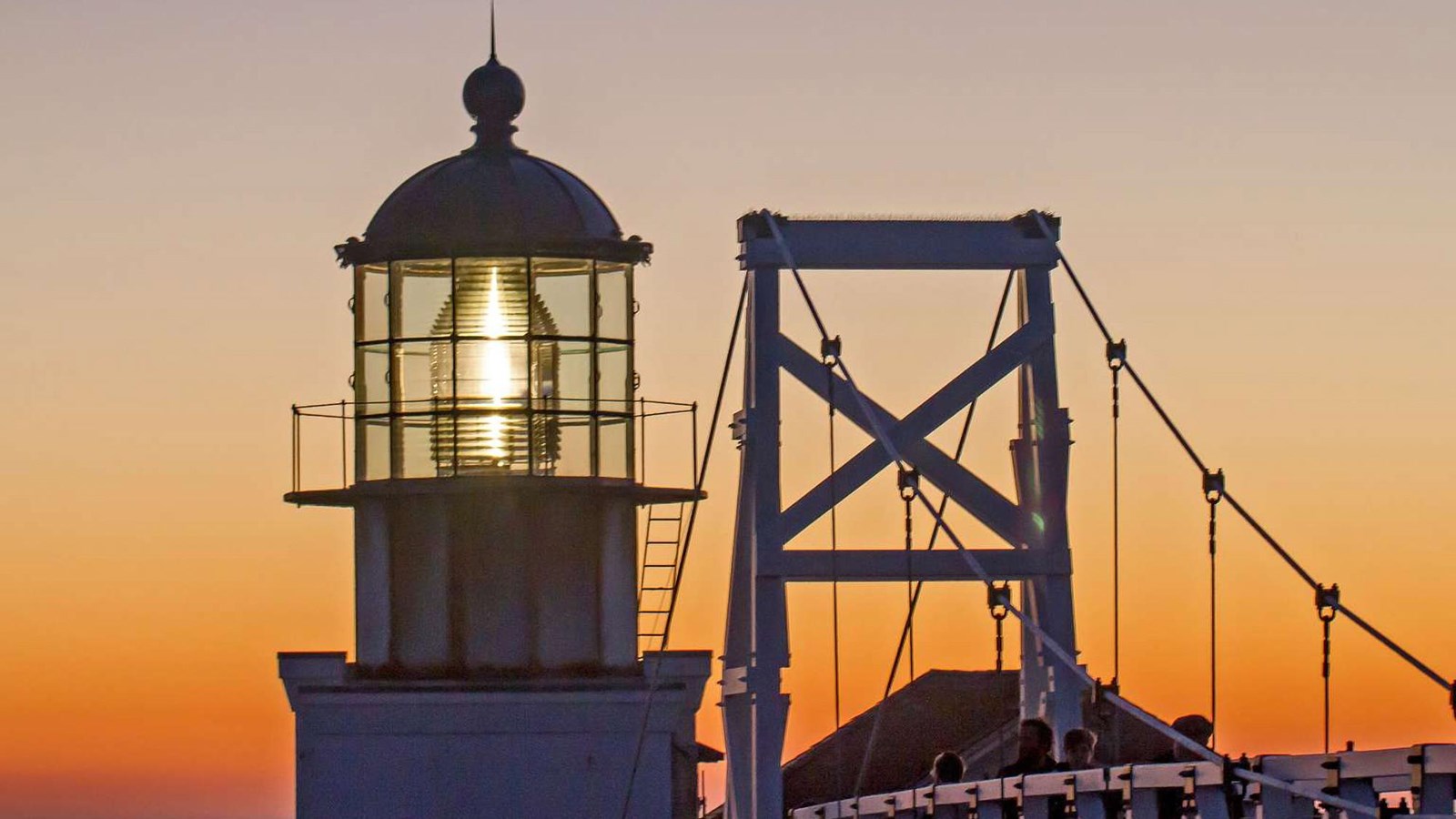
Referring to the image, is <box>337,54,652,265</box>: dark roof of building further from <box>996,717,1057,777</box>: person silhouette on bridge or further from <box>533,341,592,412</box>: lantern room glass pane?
<box>996,717,1057,777</box>: person silhouette on bridge

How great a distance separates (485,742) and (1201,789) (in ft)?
41.5

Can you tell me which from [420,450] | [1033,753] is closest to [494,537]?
[420,450]

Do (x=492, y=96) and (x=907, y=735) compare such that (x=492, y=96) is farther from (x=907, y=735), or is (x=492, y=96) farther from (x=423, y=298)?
(x=907, y=735)

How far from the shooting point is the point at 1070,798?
84.9 feet

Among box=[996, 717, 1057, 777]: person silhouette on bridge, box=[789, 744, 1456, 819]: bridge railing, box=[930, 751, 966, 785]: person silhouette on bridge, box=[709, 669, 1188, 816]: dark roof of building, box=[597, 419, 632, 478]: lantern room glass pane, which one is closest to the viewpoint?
box=[789, 744, 1456, 819]: bridge railing

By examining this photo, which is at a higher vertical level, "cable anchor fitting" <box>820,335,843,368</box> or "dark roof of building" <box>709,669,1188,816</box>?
"cable anchor fitting" <box>820,335,843,368</box>

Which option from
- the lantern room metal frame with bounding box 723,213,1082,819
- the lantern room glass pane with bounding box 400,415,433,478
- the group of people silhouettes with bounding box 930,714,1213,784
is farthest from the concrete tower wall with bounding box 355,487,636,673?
the group of people silhouettes with bounding box 930,714,1213,784

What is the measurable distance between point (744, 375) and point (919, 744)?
6.95m

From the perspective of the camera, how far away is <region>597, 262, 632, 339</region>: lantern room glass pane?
3700cm

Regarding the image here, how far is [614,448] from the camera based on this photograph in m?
37.0

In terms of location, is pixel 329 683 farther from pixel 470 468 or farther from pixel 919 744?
pixel 919 744

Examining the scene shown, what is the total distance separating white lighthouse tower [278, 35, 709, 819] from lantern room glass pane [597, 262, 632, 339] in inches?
0.9

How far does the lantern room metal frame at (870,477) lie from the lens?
113 feet

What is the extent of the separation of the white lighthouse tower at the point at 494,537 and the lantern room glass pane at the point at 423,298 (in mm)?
17
